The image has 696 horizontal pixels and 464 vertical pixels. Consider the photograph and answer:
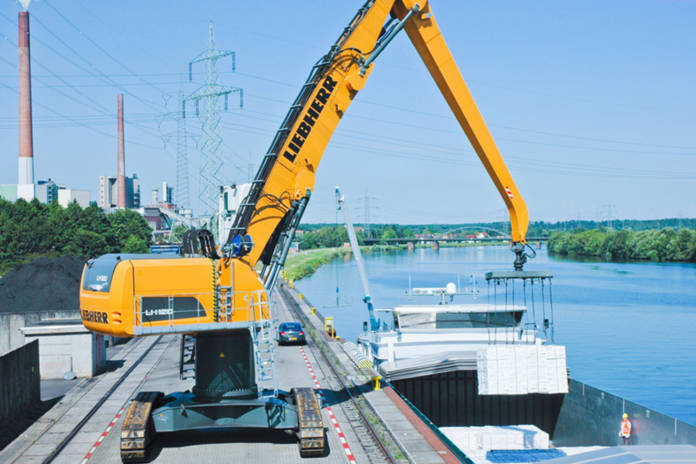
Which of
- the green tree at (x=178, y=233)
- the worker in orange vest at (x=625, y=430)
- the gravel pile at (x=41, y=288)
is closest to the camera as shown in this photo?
the worker in orange vest at (x=625, y=430)

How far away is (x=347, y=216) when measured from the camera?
33750mm

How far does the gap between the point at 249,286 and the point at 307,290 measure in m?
80.4

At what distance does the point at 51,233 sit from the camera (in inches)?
3238

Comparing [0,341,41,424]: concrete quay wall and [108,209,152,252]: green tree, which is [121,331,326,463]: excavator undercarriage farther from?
[108,209,152,252]: green tree

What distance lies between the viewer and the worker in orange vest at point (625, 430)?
951 inches

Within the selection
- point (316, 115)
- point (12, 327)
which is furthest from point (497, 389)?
point (12, 327)

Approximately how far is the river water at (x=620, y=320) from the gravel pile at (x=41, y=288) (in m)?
19.0

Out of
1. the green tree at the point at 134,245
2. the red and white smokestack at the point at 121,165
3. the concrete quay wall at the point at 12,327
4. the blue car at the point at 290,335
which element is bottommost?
the blue car at the point at 290,335

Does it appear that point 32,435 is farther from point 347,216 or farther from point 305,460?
point 347,216

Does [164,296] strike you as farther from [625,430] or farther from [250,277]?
[625,430]

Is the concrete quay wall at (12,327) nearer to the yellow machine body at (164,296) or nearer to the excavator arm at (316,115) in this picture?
the yellow machine body at (164,296)

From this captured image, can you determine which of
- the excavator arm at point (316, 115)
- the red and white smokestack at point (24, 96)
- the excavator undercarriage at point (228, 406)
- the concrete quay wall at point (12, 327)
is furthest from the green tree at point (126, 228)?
the excavator undercarriage at point (228, 406)

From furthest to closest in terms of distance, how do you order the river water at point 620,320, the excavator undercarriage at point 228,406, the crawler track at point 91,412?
1. the river water at point 620,320
2. the crawler track at point 91,412
3. the excavator undercarriage at point 228,406

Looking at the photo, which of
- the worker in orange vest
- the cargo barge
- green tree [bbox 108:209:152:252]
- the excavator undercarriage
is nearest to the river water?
the cargo barge
